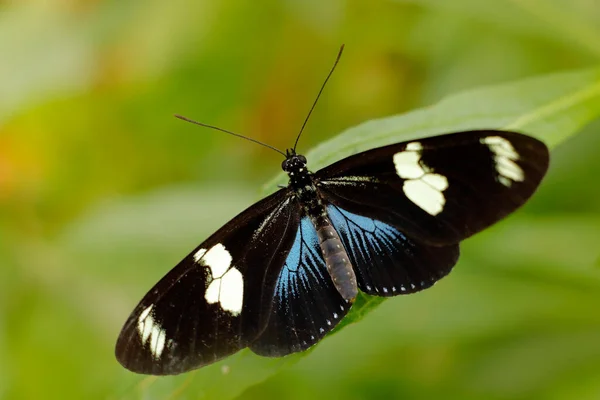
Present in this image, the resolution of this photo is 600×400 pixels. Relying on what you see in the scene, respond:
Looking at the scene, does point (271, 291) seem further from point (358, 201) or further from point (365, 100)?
point (365, 100)

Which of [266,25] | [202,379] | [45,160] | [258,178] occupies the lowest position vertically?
[202,379]

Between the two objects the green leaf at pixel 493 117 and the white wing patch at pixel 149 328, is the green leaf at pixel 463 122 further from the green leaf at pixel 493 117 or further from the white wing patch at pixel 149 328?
the white wing patch at pixel 149 328

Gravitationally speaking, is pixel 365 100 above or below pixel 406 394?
above

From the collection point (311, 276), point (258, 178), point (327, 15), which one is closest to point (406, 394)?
point (311, 276)

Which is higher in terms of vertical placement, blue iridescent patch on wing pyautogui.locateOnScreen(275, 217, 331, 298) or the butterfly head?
the butterfly head

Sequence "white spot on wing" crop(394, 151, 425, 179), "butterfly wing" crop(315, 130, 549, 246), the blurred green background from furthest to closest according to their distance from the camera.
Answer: the blurred green background
"white spot on wing" crop(394, 151, 425, 179)
"butterfly wing" crop(315, 130, 549, 246)

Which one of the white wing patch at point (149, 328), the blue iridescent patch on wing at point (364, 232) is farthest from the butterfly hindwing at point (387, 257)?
the white wing patch at point (149, 328)

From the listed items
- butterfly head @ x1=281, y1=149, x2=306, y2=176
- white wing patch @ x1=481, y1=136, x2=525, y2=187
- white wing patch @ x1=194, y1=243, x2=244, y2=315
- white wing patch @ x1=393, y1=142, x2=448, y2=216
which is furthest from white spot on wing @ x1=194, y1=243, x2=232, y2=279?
white wing patch @ x1=481, y1=136, x2=525, y2=187

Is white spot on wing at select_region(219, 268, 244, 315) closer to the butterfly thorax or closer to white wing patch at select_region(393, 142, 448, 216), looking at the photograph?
the butterfly thorax

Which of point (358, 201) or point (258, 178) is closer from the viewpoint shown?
point (358, 201)
